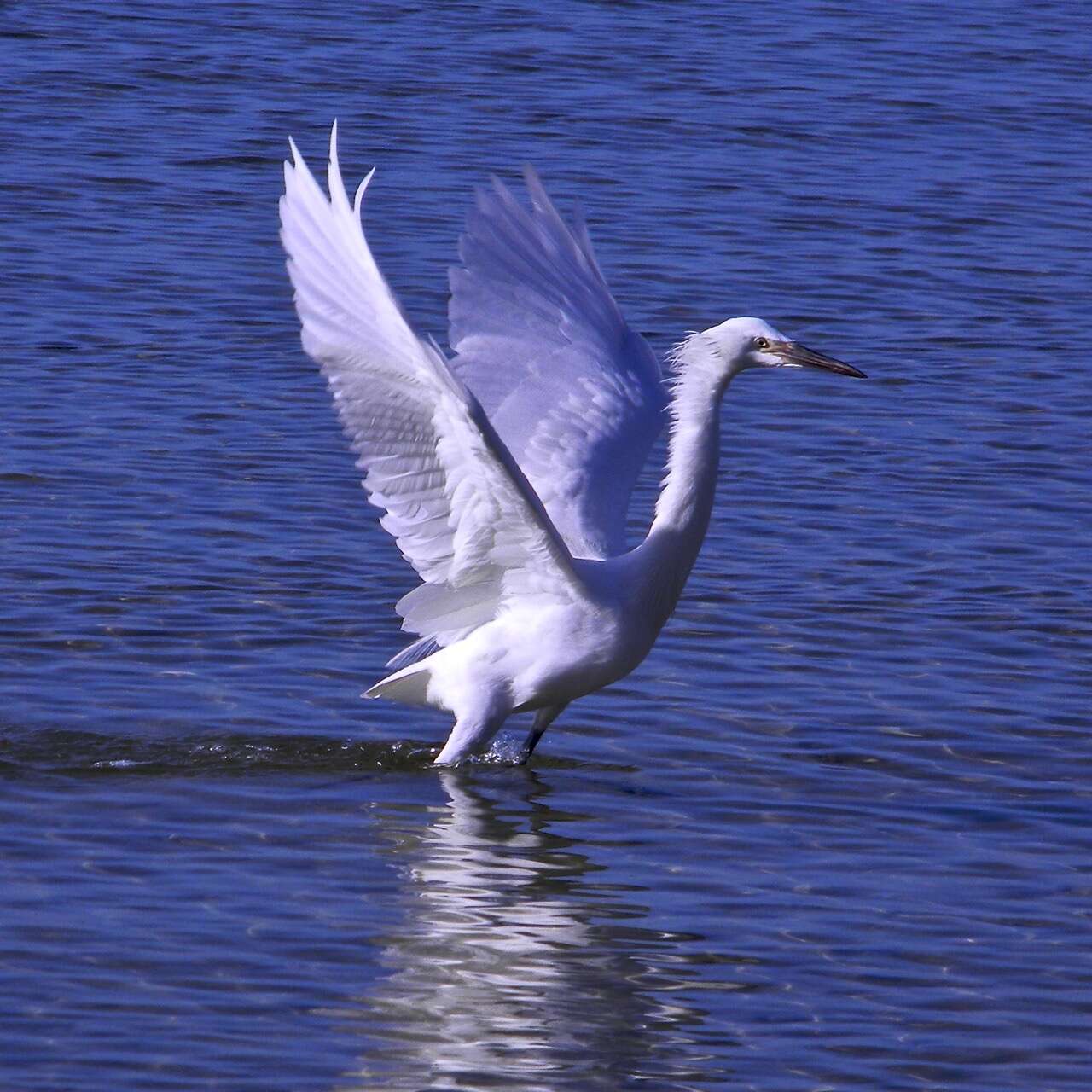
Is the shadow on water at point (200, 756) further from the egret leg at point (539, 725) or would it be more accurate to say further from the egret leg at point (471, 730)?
the egret leg at point (471, 730)

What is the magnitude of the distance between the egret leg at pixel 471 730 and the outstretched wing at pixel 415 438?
319 mm

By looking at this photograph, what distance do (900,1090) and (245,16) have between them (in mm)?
14484

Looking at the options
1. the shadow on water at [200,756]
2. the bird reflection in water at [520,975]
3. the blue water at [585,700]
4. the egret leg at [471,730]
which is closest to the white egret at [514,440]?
the egret leg at [471,730]

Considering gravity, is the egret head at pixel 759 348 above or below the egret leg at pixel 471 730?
above

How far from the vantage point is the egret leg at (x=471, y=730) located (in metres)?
7.50

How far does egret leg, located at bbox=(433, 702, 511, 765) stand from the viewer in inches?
295

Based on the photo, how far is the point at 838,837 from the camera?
277 inches

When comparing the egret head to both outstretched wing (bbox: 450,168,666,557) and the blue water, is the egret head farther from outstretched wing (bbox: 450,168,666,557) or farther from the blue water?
the blue water

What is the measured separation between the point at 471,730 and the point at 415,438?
1.06 meters


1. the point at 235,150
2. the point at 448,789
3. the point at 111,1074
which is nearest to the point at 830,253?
the point at 235,150

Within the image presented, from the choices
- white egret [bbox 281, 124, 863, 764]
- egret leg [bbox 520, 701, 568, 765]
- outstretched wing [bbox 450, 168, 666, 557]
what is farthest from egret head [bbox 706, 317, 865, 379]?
egret leg [bbox 520, 701, 568, 765]

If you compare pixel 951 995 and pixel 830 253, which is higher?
pixel 830 253

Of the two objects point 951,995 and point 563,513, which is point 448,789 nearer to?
point 563,513

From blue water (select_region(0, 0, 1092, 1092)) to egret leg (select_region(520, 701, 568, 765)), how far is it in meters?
0.05
